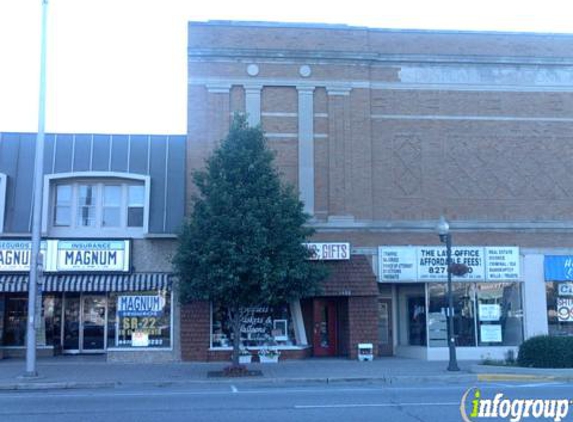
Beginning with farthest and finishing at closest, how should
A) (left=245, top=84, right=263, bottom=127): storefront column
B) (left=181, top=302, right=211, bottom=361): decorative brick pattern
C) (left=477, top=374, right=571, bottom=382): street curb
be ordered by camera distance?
(left=245, top=84, right=263, bottom=127): storefront column < (left=181, top=302, right=211, bottom=361): decorative brick pattern < (left=477, top=374, right=571, bottom=382): street curb

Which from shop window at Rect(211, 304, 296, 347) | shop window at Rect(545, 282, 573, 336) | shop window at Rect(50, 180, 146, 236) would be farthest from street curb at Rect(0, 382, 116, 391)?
shop window at Rect(545, 282, 573, 336)

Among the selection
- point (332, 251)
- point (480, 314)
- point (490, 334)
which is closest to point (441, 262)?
point (480, 314)

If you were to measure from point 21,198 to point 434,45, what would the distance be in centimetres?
1553

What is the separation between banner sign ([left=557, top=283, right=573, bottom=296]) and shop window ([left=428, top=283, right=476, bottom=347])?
10.4ft

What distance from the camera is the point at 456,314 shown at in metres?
24.6

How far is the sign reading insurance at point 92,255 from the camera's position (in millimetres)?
22812

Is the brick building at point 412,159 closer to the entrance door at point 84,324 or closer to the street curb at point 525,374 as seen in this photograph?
the entrance door at point 84,324

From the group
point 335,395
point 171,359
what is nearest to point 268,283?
point 335,395

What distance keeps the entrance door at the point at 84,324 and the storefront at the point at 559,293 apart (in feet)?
52.5

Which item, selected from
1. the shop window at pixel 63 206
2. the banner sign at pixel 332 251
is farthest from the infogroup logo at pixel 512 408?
the shop window at pixel 63 206

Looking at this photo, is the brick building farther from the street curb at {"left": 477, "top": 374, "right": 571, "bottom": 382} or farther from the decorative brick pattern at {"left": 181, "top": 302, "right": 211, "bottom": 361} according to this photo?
the street curb at {"left": 477, "top": 374, "right": 571, "bottom": 382}

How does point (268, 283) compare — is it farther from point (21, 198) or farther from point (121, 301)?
point (21, 198)

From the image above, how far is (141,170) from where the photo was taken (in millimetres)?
23906

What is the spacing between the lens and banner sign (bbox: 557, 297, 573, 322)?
24.9m
